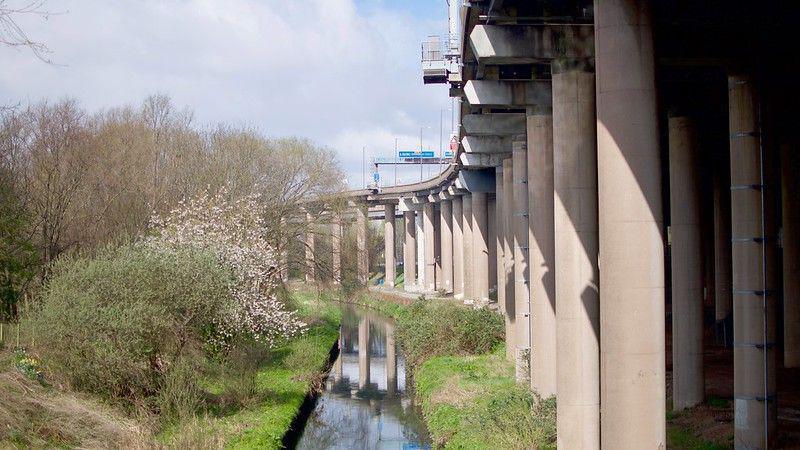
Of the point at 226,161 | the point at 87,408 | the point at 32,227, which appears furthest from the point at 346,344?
the point at 87,408

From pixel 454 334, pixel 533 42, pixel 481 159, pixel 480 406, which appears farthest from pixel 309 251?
pixel 533 42

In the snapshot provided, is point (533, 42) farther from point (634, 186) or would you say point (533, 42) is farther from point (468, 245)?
point (468, 245)

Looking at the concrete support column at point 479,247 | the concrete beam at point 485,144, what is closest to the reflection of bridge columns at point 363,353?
the concrete support column at point 479,247

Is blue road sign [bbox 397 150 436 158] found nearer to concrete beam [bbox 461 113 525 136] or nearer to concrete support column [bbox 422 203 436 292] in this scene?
concrete support column [bbox 422 203 436 292]

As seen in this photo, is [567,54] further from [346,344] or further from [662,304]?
[346,344]

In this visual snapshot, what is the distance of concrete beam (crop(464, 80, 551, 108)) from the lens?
23266 mm

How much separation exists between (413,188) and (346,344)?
26.8 meters

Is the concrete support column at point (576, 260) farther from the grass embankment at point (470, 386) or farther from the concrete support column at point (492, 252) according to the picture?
the concrete support column at point (492, 252)

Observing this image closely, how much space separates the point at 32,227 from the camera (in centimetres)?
3048

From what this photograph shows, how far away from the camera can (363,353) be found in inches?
1807

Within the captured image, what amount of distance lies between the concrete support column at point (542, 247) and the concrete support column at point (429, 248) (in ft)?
169

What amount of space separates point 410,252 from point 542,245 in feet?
205

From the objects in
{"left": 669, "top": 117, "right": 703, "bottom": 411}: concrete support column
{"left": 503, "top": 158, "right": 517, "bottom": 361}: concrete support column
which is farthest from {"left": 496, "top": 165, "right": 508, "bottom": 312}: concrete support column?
{"left": 669, "top": 117, "right": 703, "bottom": 411}: concrete support column

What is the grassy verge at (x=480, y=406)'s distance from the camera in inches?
773
